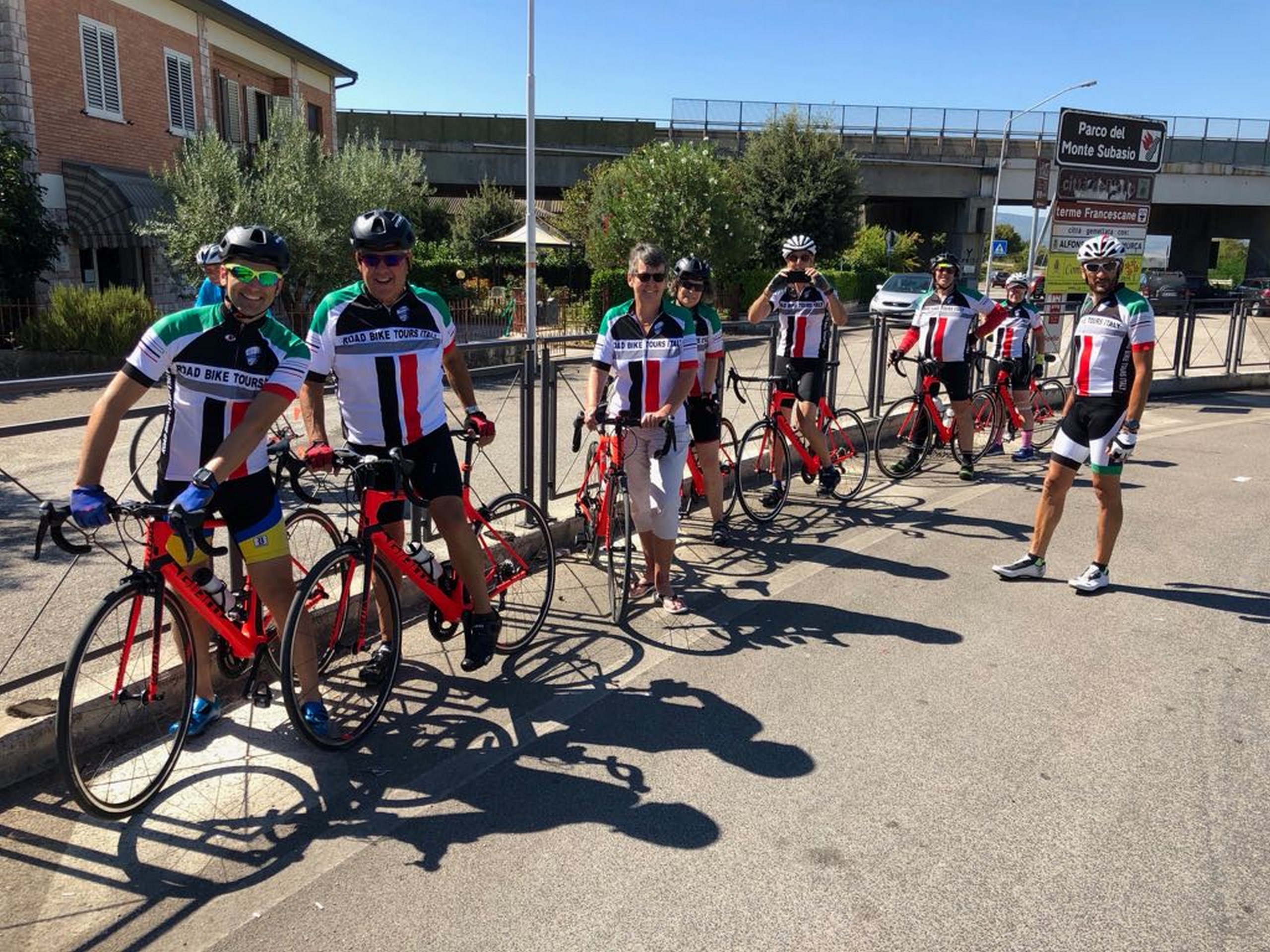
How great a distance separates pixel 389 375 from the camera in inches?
164

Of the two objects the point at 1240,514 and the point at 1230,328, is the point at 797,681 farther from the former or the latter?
the point at 1230,328

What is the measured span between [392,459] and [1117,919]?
119 inches

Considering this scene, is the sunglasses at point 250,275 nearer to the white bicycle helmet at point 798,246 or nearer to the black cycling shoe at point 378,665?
the black cycling shoe at point 378,665

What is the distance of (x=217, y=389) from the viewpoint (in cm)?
360

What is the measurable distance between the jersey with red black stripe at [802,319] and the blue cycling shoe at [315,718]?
4.93 m

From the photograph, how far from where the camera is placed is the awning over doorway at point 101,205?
19.5 m

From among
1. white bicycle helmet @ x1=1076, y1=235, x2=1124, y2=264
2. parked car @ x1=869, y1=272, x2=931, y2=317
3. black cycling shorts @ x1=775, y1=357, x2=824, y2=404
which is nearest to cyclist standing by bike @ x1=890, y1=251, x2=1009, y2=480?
black cycling shorts @ x1=775, y1=357, x2=824, y2=404

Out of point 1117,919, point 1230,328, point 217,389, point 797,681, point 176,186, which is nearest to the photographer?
point 1117,919

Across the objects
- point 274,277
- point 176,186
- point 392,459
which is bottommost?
point 392,459

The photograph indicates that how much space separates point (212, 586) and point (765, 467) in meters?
4.71

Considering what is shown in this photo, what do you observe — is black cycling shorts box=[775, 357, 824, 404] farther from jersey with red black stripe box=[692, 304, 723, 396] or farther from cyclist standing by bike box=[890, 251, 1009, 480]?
cyclist standing by bike box=[890, 251, 1009, 480]

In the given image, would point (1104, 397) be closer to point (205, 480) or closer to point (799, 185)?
point (205, 480)

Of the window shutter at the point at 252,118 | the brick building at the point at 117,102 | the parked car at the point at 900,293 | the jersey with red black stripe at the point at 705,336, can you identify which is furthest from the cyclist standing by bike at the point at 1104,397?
the window shutter at the point at 252,118

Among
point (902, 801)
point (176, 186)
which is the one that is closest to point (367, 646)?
point (902, 801)
